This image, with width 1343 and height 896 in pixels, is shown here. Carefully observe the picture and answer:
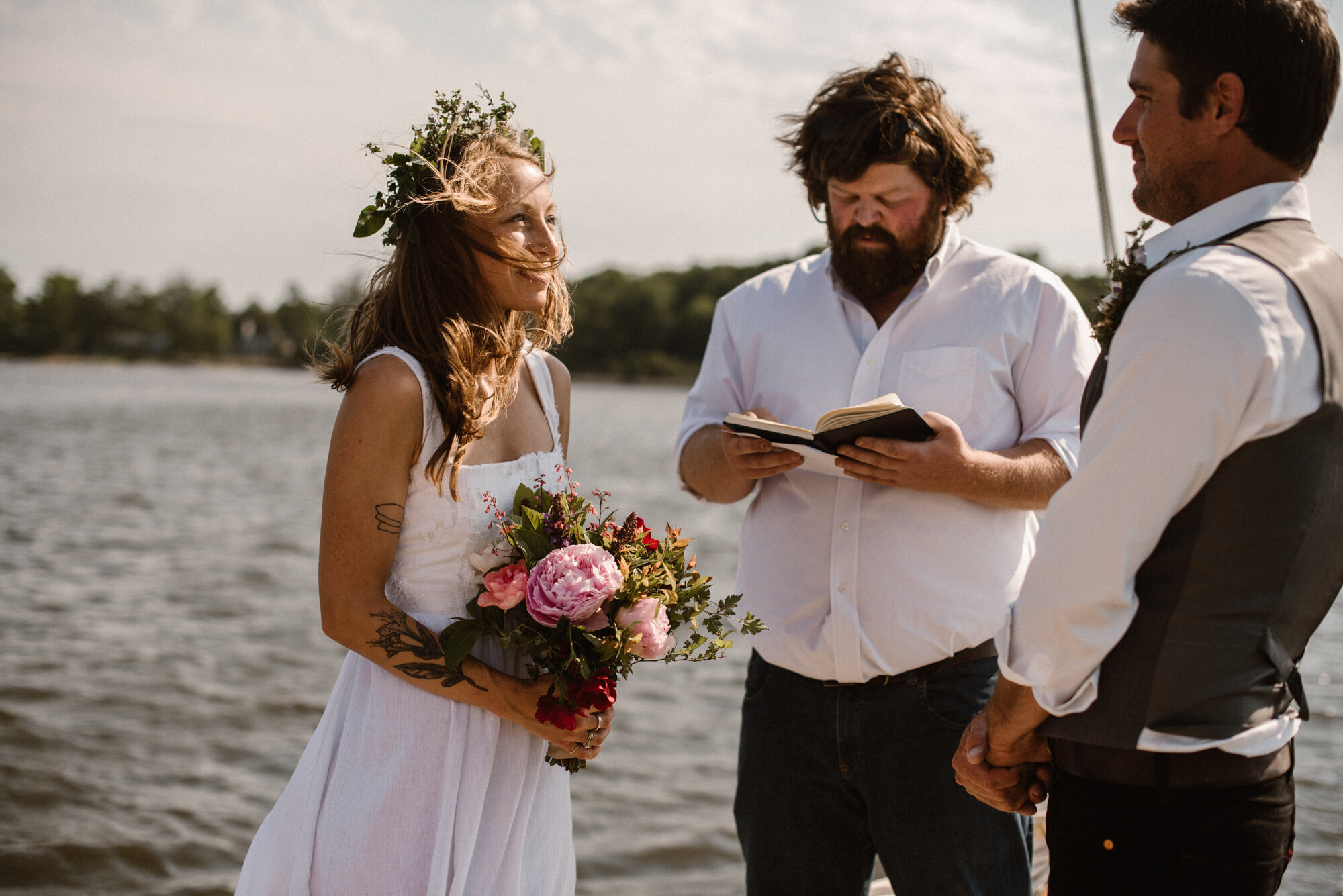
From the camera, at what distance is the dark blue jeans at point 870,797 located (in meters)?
2.67

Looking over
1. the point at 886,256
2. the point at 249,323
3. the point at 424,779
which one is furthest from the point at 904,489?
the point at 249,323

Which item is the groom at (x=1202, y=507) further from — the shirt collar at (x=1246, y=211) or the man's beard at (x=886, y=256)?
the man's beard at (x=886, y=256)

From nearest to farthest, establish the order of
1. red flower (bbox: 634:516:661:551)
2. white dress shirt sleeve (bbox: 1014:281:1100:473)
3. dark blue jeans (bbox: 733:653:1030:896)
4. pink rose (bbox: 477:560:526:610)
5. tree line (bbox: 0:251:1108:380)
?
1. pink rose (bbox: 477:560:526:610)
2. red flower (bbox: 634:516:661:551)
3. dark blue jeans (bbox: 733:653:1030:896)
4. white dress shirt sleeve (bbox: 1014:281:1100:473)
5. tree line (bbox: 0:251:1108:380)

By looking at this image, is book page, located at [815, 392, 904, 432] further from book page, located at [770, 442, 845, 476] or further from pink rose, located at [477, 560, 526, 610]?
pink rose, located at [477, 560, 526, 610]

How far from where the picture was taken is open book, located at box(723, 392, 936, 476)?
8.17 ft

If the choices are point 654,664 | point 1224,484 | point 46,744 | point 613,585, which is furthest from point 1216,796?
point 654,664

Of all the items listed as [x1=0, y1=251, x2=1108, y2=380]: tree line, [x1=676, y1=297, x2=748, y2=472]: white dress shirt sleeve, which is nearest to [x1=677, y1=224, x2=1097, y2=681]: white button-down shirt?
[x1=676, y1=297, x2=748, y2=472]: white dress shirt sleeve

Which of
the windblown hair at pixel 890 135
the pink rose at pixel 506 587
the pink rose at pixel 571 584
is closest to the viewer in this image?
Result: the pink rose at pixel 571 584

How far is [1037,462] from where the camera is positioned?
2719mm

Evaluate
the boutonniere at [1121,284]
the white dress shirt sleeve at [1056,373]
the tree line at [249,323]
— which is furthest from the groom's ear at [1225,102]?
the tree line at [249,323]

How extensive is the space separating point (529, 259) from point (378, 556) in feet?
2.66

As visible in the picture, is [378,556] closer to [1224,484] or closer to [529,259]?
[529,259]

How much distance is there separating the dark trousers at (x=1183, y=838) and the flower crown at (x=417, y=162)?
1947 millimetres

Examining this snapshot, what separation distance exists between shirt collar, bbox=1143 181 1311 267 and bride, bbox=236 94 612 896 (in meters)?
1.46
